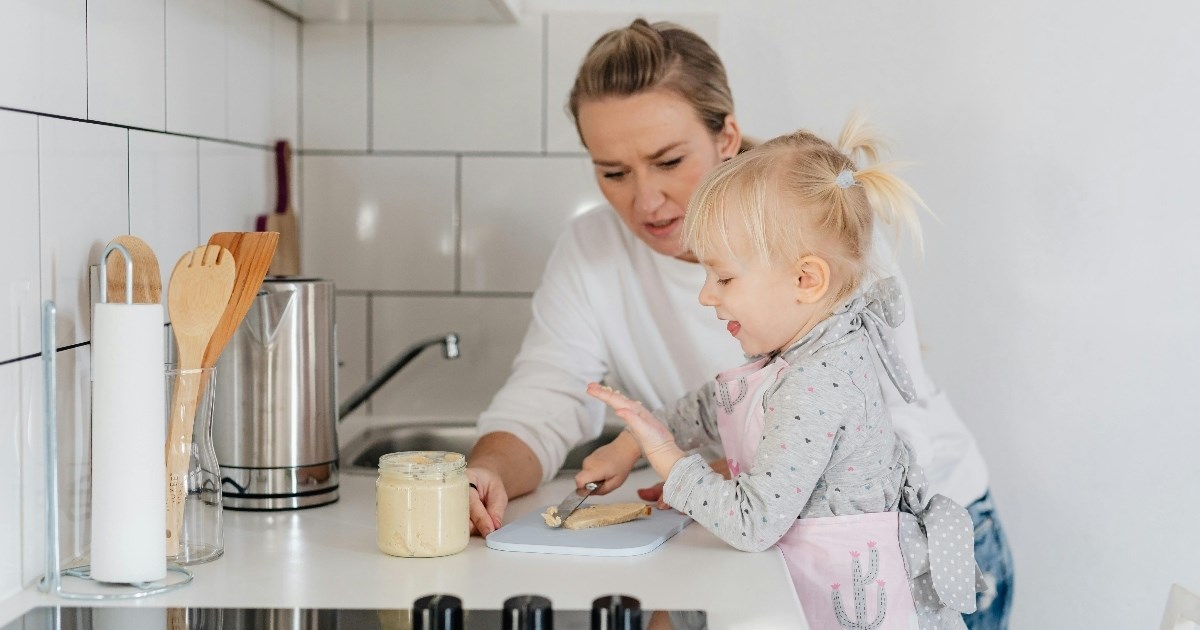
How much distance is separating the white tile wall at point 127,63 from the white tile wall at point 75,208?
0.03m

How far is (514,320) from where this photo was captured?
1.96 meters

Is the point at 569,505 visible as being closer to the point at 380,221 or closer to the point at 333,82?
the point at 380,221

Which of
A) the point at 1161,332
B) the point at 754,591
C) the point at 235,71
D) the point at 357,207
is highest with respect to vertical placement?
the point at 235,71

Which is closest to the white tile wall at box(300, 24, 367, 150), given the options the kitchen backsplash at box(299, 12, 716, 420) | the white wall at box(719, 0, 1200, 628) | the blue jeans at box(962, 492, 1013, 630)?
the kitchen backsplash at box(299, 12, 716, 420)

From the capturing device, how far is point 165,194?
1.25 meters

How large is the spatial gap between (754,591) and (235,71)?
1.01 meters

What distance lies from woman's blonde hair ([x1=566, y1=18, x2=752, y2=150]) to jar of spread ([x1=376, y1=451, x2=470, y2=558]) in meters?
0.61

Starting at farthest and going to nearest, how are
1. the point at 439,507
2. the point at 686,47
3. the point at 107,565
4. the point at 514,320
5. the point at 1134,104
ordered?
the point at 514,320
the point at 1134,104
the point at 686,47
the point at 439,507
the point at 107,565

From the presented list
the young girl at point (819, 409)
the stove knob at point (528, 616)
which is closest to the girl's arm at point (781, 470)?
the young girl at point (819, 409)

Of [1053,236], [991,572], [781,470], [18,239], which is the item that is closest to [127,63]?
[18,239]

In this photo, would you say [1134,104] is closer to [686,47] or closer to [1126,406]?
[1126,406]

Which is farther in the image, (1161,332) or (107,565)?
(1161,332)

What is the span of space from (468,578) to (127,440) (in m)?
0.30

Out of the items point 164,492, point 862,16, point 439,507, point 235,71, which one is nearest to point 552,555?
point 439,507
